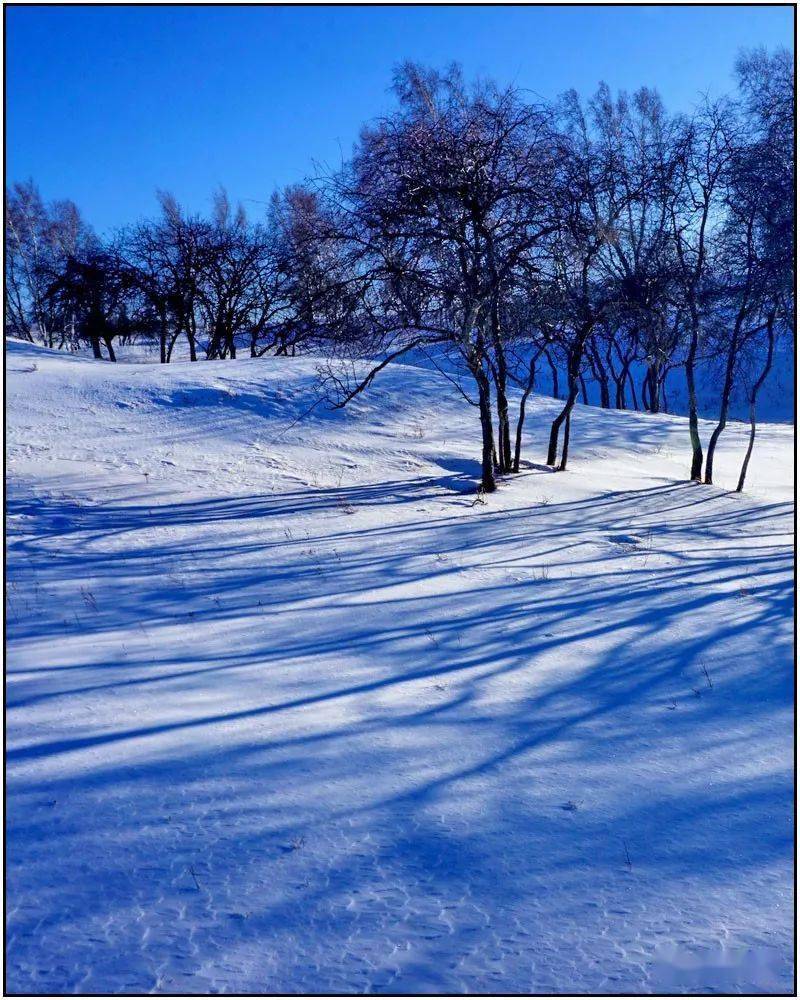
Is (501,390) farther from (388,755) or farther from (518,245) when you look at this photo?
(388,755)

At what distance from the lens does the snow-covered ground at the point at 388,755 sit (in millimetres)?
2566

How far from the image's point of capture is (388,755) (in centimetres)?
379

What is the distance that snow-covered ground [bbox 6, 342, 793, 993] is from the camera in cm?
257

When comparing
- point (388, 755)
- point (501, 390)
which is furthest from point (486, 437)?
point (388, 755)

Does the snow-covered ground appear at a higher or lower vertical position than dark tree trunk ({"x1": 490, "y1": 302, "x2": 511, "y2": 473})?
lower

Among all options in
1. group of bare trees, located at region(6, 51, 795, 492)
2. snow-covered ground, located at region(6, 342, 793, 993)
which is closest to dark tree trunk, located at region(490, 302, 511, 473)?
group of bare trees, located at region(6, 51, 795, 492)

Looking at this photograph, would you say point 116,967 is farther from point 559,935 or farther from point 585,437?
point 585,437

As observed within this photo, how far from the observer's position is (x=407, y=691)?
4.56m

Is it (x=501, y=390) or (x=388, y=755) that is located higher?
(x=501, y=390)

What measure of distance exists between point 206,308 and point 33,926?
30236mm

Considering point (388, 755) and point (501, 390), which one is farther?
point (501, 390)

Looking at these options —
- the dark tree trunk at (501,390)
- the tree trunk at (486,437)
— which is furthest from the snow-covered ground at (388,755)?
the dark tree trunk at (501,390)

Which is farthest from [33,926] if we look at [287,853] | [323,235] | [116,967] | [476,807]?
[323,235]

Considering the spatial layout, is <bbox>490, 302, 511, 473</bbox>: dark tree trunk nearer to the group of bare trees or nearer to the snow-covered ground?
the group of bare trees
